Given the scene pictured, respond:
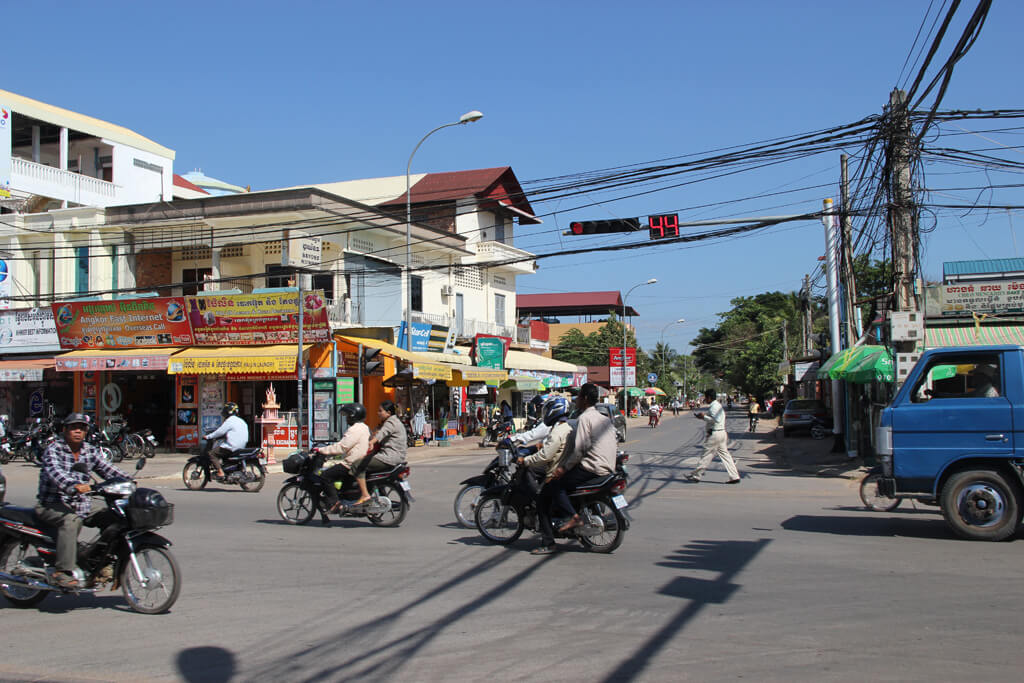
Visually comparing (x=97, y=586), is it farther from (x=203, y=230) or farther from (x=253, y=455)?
(x=203, y=230)

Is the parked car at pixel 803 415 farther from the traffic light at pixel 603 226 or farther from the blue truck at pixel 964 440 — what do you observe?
the blue truck at pixel 964 440

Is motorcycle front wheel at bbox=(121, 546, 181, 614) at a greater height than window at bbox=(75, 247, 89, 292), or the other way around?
window at bbox=(75, 247, 89, 292)

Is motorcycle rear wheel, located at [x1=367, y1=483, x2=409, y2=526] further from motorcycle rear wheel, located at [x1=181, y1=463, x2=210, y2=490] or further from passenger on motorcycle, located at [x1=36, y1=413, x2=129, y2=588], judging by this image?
motorcycle rear wheel, located at [x1=181, y1=463, x2=210, y2=490]

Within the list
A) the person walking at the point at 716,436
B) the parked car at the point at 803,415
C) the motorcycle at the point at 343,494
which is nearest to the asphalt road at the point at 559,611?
the motorcycle at the point at 343,494

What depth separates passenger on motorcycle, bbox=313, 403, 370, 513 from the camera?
1079cm

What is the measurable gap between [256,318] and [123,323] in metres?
5.12

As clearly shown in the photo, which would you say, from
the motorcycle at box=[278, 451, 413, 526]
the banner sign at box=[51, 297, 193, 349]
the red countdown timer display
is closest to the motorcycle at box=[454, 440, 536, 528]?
the motorcycle at box=[278, 451, 413, 526]

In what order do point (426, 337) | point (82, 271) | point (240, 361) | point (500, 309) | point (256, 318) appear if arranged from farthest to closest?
point (500, 309) < point (426, 337) < point (82, 271) < point (256, 318) < point (240, 361)

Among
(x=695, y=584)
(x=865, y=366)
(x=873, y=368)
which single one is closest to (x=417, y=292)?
(x=865, y=366)

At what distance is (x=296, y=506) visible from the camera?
1154cm

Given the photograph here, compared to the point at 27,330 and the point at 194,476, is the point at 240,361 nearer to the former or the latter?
the point at 194,476

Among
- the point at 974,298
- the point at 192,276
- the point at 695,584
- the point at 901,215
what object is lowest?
the point at 695,584

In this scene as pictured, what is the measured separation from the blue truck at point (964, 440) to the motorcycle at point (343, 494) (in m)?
5.88

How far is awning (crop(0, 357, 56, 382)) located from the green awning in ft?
79.6
